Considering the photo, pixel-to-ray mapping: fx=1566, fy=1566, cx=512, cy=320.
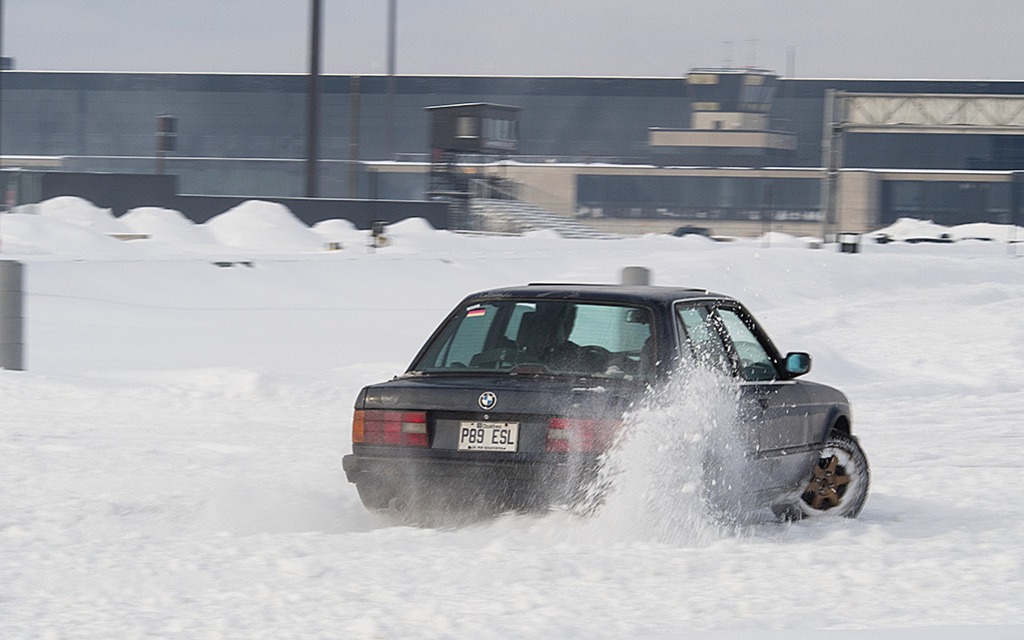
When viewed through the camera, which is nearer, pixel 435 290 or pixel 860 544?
pixel 860 544

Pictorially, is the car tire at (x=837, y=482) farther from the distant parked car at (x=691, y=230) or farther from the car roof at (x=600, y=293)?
the distant parked car at (x=691, y=230)

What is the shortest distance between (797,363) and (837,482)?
684mm

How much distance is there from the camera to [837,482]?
766 centimetres

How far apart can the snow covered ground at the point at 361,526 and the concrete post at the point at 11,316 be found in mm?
418

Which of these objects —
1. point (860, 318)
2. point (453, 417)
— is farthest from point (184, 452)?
point (860, 318)

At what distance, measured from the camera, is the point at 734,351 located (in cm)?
713

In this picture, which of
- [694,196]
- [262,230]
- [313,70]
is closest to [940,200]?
[694,196]

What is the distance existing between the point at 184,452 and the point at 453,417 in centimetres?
345

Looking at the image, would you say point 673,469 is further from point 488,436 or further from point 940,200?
point 940,200

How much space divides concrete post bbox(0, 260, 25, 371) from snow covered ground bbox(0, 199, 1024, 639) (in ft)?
1.37

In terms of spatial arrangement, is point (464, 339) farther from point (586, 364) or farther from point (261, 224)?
point (261, 224)

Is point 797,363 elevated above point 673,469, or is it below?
above

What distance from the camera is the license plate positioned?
639cm

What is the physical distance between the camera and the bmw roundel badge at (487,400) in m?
6.43
